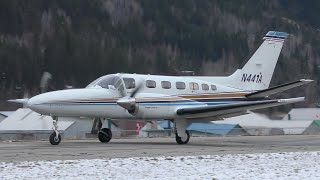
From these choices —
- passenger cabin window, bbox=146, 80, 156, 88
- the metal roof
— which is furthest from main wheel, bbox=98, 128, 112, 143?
the metal roof

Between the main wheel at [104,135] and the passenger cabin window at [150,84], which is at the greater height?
the passenger cabin window at [150,84]

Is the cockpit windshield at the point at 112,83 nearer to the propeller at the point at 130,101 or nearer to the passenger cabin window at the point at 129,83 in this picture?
the passenger cabin window at the point at 129,83

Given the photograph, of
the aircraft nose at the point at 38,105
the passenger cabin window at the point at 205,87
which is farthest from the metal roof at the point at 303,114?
the aircraft nose at the point at 38,105

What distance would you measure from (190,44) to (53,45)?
47.6 meters

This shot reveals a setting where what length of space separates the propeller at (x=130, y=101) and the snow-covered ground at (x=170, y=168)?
9.49 meters

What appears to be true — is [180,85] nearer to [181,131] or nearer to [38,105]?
[181,131]

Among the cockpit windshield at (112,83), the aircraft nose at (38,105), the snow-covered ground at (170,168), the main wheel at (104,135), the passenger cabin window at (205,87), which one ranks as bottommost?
the main wheel at (104,135)

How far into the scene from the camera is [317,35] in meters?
163

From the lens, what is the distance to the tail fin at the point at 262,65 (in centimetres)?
3509

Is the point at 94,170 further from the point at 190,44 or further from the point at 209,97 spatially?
the point at 190,44

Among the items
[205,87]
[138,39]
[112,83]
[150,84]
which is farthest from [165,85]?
[138,39]

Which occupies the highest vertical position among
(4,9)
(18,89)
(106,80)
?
(4,9)

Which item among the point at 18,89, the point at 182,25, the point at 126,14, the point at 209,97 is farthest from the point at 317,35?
the point at 209,97

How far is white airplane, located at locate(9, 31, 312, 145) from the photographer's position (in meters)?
27.4
